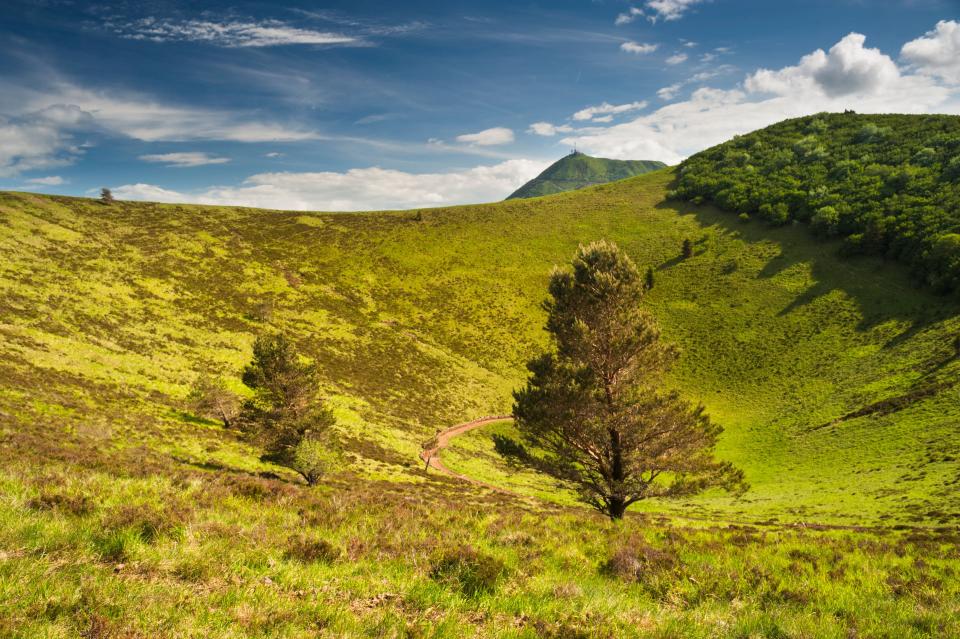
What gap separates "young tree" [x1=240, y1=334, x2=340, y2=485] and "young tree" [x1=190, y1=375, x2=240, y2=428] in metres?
13.1

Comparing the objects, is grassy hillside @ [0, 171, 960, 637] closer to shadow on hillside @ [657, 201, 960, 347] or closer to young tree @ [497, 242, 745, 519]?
shadow on hillside @ [657, 201, 960, 347]

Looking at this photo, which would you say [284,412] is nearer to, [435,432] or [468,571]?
[468,571]

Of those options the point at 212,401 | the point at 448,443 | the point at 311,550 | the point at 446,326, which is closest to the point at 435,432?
the point at 448,443

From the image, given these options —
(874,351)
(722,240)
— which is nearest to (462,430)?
(874,351)

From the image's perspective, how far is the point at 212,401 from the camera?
39219 millimetres

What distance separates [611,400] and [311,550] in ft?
49.0

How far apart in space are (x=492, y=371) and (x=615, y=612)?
69873mm

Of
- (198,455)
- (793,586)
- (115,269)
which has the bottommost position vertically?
(198,455)

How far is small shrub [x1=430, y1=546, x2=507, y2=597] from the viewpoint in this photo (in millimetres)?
5691

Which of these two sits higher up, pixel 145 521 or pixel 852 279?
pixel 145 521

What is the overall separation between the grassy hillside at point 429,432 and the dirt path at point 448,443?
1.90 metres

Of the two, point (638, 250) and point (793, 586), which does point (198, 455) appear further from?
point (638, 250)

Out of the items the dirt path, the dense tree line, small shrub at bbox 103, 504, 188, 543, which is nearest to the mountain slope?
the dirt path

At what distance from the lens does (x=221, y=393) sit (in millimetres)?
39938
